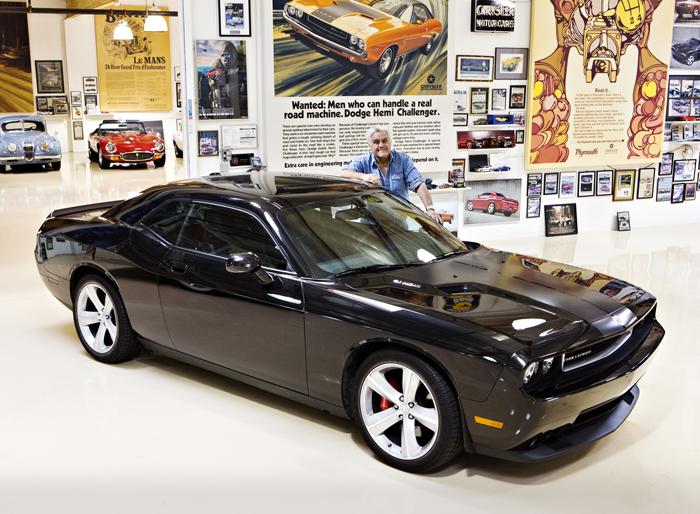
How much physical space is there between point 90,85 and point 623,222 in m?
16.7

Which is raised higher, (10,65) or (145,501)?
(10,65)

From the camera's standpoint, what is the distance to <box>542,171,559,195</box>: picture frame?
8609 mm

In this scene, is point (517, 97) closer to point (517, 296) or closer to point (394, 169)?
point (394, 169)

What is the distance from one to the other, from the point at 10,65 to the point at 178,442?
20.2 metres

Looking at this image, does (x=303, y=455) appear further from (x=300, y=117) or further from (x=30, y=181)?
(x=30, y=181)

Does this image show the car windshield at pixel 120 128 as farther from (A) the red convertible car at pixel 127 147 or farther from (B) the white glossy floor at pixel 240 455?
(B) the white glossy floor at pixel 240 455

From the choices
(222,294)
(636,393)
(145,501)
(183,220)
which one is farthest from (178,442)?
(636,393)

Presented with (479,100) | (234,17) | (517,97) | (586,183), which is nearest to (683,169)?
(586,183)

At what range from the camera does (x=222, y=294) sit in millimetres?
3352

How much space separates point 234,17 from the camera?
6.79 metres

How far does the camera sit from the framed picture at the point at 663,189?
30.4 ft

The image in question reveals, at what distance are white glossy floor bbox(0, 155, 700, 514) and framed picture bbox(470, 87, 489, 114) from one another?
4184 millimetres

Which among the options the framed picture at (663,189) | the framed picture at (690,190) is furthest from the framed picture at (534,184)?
the framed picture at (690,190)

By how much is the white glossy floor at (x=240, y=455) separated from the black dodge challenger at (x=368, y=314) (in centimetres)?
18
